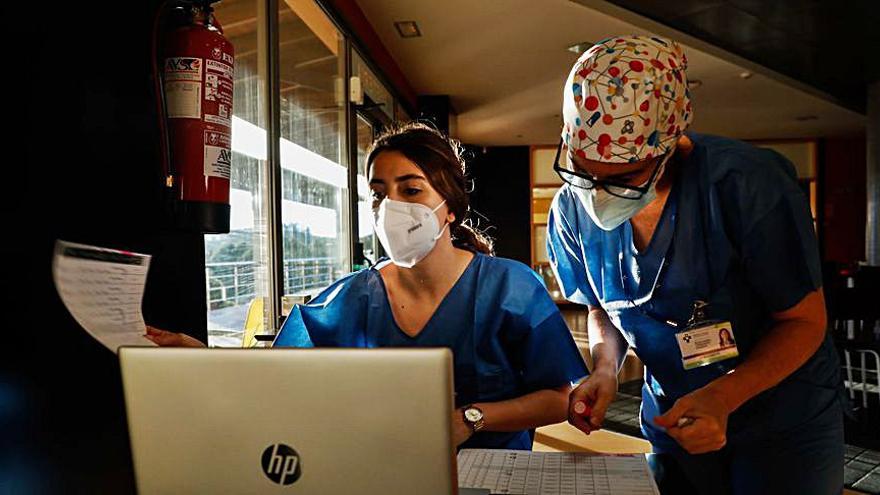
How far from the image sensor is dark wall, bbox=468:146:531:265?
9.59 m

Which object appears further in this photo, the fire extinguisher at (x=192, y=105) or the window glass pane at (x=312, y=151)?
the window glass pane at (x=312, y=151)

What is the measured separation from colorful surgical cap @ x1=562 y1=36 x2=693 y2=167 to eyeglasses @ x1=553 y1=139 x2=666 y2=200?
42 millimetres

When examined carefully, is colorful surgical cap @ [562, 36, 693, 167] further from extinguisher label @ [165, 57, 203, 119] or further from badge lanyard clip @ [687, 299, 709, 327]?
extinguisher label @ [165, 57, 203, 119]

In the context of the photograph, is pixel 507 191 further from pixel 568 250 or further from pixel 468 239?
pixel 568 250

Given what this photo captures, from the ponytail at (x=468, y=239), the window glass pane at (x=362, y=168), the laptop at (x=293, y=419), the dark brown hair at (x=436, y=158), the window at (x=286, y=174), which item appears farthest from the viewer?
the window glass pane at (x=362, y=168)

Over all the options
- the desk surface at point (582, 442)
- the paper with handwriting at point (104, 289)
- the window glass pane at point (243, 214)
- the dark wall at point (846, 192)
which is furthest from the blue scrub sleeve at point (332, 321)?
the dark wall at point (846, 192)

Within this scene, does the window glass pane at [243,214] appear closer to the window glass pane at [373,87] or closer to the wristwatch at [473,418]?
the wristwatch at [473,418]

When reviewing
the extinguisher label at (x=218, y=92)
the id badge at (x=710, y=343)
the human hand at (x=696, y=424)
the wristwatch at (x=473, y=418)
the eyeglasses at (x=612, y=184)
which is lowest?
the wristwatch at (x=473, y=418)

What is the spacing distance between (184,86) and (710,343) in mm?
977

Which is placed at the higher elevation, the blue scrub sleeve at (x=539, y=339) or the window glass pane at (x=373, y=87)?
the window glass pane at (x=373, y=87)

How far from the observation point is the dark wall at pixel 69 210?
750mm

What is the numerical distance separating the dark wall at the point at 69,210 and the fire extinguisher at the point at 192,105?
0.16 ft

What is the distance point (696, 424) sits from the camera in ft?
2.72

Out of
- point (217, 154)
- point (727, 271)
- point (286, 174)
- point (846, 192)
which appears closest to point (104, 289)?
point (217, 154)
